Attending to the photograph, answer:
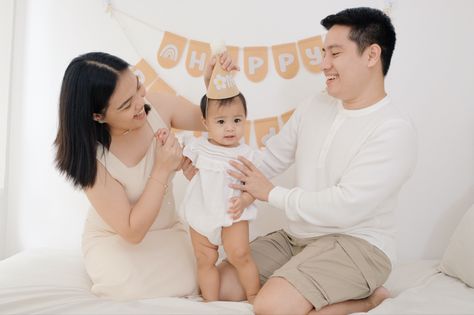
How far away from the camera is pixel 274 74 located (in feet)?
8.10

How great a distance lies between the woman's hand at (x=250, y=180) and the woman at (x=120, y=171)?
198 mm

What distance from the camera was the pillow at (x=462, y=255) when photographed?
1.91m

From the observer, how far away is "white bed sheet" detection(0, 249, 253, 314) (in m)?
1.53

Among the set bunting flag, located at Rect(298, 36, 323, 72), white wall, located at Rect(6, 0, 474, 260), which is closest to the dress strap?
white wall, located at Rect(6, 0, 474, 260)

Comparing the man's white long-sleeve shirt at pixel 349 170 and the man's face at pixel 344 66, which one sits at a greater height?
the man's face at pixel 344 66

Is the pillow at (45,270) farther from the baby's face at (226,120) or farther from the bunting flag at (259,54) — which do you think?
the bunting flag at (259,54)

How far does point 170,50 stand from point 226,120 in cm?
87

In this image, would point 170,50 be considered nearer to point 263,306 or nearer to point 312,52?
point 312,52

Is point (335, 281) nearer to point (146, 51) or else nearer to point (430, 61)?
point (430, 61)

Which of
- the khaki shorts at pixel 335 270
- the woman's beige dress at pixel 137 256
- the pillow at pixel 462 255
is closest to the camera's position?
the khaki shorts at pixel 335 270

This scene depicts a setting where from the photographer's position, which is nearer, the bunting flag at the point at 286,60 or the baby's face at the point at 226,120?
the baby's face at the point at 226,120

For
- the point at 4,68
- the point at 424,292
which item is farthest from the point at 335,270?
the point at 4,68

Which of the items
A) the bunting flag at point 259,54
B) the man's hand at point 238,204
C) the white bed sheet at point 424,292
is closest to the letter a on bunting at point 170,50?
the bunting flag at point 259,54

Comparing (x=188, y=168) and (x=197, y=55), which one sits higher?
(x=197, y=55)
